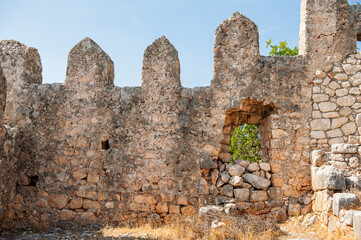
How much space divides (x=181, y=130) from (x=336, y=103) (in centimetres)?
302

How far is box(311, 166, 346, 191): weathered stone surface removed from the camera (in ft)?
18.0

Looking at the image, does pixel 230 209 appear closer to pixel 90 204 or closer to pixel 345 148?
pixel 345 148

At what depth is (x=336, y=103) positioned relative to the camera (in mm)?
6504

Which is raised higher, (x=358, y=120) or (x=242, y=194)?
(x=358, y=120)

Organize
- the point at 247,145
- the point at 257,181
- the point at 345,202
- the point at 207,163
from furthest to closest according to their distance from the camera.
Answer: the point at 247,145 < the point at 207,163 < the point at 257,181 < the point at 345,202

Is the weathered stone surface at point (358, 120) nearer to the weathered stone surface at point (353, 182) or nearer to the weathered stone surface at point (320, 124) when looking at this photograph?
the weathered stone surface at point (320, 124)

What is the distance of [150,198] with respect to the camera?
21.4ft

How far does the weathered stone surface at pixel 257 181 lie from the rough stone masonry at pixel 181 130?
0.02 meters

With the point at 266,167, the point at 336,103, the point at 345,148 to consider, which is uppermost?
the point at 336,103

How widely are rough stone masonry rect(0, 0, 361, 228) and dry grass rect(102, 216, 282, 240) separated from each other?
21.4 inches

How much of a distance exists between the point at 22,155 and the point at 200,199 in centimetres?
371

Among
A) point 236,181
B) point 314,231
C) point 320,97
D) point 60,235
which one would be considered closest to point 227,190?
point 236,181

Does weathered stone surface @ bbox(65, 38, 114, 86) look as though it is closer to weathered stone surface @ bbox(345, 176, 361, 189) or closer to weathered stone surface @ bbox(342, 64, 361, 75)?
weathered stone surface @ bbox(342, 64, 361, 75)

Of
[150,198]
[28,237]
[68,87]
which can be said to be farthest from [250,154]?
[28,237]
